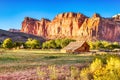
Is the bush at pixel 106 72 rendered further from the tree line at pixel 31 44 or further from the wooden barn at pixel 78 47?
the tree line at pixel 31 44

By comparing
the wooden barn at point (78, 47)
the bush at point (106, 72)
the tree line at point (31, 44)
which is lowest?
the bush at point (106, 72)

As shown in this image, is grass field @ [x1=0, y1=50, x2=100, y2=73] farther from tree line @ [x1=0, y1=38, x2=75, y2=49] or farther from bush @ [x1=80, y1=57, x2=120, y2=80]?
tree line @ [x1=0, y1=38, x2=75, y2=49]

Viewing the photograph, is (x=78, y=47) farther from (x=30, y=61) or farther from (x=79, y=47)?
(x=30, y=61)

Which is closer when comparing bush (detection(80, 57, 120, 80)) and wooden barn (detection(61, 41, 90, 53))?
bush (detection(80, 57, 120, 80))

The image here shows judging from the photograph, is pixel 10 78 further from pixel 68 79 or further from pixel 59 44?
pixel 59 44

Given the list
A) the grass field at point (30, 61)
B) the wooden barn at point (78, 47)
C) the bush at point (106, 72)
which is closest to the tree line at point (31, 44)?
the wooden barn at point (78, 47)

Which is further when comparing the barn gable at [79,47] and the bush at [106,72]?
the barn gable at [79,47]

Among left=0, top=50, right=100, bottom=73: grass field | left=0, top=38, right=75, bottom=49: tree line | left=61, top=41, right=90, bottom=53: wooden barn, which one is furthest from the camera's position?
left=0, top=38, right=75, bottom=49: tree line

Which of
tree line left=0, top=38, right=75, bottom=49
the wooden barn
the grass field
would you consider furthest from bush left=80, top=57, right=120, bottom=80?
tree line left=0, top=38, right=75, bottom=49

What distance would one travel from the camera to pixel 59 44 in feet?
387

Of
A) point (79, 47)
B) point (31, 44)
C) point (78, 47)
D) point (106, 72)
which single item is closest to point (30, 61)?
point (106, 72)

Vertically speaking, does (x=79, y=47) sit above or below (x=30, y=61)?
above

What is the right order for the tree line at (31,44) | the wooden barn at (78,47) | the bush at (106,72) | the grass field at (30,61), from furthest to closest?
the tree line at (31,44) → the wooden barn at (78,47) → the grass field at (30,61) → the bush at (106,72)

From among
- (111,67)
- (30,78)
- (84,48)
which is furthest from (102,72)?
(84,48)
